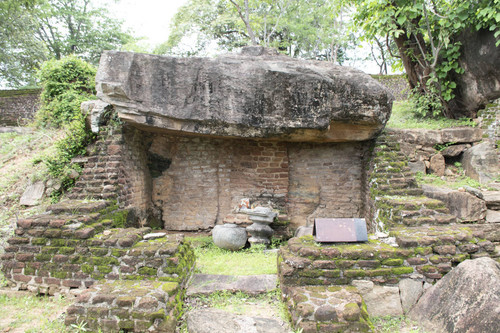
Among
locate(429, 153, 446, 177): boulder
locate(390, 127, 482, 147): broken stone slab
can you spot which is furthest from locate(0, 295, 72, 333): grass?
locate(429, 153, 446, 177): boulder

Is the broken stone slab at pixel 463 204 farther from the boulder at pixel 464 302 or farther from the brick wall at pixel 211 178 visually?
the brick wall at pixel 211 178

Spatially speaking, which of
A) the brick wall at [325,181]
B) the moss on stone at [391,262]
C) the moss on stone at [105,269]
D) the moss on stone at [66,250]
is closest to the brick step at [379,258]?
the moss on stone at [391,262]

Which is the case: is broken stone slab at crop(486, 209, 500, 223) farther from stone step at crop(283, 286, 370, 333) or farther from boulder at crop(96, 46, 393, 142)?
stone step at crop(283, 286, 370, 333)

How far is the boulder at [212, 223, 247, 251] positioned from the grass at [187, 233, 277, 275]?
0.10 meters

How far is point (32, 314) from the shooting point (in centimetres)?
306

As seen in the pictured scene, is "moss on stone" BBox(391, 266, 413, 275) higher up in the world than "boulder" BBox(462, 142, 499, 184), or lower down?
lower down

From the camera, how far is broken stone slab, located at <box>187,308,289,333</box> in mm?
2613

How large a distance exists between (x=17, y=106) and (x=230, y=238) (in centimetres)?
821

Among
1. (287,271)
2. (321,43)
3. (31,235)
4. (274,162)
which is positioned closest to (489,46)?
(274,162)

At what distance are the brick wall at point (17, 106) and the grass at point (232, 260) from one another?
713 centimetres

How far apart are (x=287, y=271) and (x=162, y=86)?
10.5ft

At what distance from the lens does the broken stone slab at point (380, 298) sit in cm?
305

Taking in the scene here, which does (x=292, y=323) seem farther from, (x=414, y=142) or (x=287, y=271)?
(x=414, y=142)

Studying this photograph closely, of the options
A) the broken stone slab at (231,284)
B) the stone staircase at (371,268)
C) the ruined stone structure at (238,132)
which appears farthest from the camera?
the ruined stone structure at (238,132)
